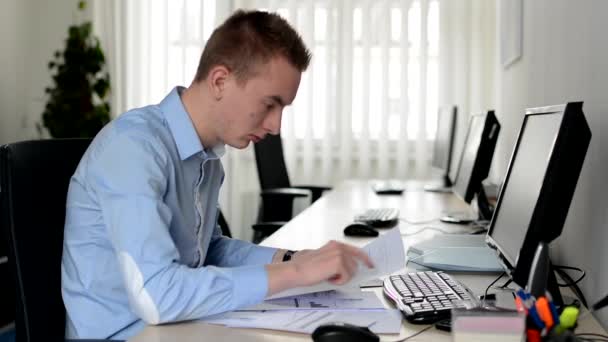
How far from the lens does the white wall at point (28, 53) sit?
459 centimetres

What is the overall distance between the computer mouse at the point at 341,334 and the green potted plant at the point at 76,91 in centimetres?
382

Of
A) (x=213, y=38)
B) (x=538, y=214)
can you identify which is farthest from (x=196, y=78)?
(x=538, y=214)

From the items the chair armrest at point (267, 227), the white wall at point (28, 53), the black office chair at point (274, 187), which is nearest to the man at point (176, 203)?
the chair armrest at point (267, 227)

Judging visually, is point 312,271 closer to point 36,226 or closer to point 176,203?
point 176,203

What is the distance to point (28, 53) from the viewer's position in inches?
192

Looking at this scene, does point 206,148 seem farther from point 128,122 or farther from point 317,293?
point 317,293

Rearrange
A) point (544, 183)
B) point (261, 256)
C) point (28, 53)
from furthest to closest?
point (28, 53), point (261, 256), point (544, 183)

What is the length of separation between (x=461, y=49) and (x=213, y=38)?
3.46m

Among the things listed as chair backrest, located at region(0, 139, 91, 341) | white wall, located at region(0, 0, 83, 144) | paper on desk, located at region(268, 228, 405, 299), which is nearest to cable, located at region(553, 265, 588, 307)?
paper on desk, located at region(268, 228, 405, 299)

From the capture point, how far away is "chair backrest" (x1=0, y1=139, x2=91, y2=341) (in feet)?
4.15

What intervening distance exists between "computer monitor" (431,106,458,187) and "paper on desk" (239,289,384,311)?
210 centimetres

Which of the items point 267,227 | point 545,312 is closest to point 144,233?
point 545,312

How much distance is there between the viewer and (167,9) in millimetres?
4805

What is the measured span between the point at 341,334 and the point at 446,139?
2.64 m
